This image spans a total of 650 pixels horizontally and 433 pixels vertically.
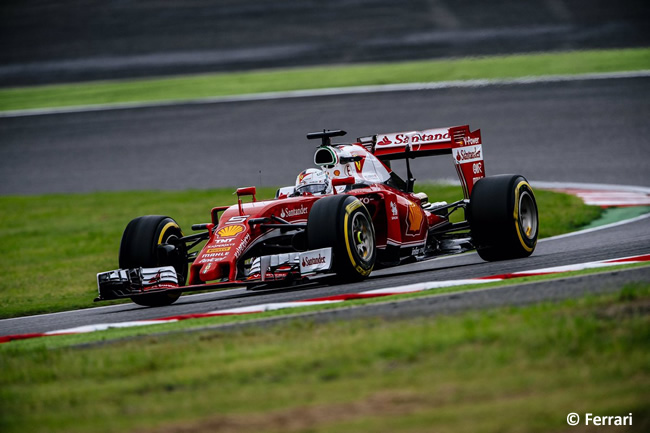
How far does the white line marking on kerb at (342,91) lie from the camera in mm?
25344

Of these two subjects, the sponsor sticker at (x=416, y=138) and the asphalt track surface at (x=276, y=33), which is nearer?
the sponsor sticker at (x=416, y=138)

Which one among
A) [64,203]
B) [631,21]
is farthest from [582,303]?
[631,21]

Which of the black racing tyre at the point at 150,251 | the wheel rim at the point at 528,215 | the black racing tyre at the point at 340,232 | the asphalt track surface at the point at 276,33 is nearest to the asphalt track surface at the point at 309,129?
the asphalt track surface at the point at 276,33

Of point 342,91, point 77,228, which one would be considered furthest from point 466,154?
point 342,91

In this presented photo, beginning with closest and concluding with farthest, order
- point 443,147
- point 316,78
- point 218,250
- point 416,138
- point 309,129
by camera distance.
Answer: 1. point 218,250
2. point 443,147
3. point 416,138
4. point 309,129
5. point 316,78

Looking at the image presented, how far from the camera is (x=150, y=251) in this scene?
1041 cm

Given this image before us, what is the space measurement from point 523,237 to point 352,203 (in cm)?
250

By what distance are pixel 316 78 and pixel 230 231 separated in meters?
19.1

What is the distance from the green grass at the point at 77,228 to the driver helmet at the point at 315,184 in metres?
2.92

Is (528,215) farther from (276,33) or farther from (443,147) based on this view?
(276,33)

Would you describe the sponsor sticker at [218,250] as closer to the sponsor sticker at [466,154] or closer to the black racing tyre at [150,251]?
the black racing tyre at [150,251]

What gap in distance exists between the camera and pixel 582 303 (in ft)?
21.5

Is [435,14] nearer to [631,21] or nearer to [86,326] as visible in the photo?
[631,21]

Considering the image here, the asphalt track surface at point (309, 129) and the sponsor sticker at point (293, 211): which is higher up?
the asphalt track surface at point (309, 129)
